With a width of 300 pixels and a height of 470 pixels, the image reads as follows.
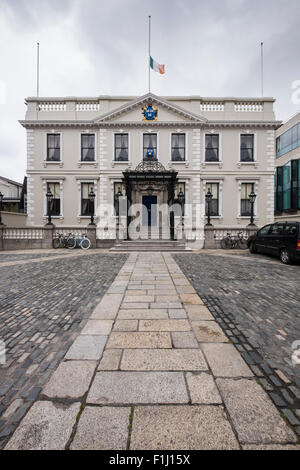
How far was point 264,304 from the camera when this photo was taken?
4.32 metres

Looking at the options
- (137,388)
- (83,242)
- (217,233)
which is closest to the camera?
(137,388)

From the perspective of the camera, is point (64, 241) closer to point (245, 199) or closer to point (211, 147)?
point (211, 147)

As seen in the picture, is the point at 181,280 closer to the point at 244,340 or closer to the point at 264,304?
the point at 264,304

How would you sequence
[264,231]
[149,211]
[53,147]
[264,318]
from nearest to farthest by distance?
[264,318]
[264,231]
[149,211]
[53,147]

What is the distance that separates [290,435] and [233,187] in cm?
1951

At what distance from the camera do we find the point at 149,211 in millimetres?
19266

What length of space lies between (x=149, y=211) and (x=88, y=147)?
787cm

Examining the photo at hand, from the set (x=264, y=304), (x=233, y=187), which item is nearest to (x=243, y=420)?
(x=264, y=304)

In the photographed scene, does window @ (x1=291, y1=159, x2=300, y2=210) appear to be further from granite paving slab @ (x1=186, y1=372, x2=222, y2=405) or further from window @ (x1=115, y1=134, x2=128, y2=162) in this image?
A: granite paving slab @ (x1=186, y1=372, x2=222, y2=405)

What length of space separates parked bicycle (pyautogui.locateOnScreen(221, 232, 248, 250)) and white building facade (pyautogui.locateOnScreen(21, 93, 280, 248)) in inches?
171

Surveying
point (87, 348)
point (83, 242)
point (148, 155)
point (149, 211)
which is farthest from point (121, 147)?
point (87, 348)

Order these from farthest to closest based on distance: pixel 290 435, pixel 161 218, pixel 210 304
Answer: pixel 161 218
pixel 210 304
pixel 290 435

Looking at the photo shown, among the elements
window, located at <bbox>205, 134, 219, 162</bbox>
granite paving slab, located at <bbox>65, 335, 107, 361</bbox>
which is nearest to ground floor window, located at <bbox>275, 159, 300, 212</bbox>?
window, located at <bbox>205, 134, 219, 162</bbox>

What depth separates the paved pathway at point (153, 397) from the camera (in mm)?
1536
